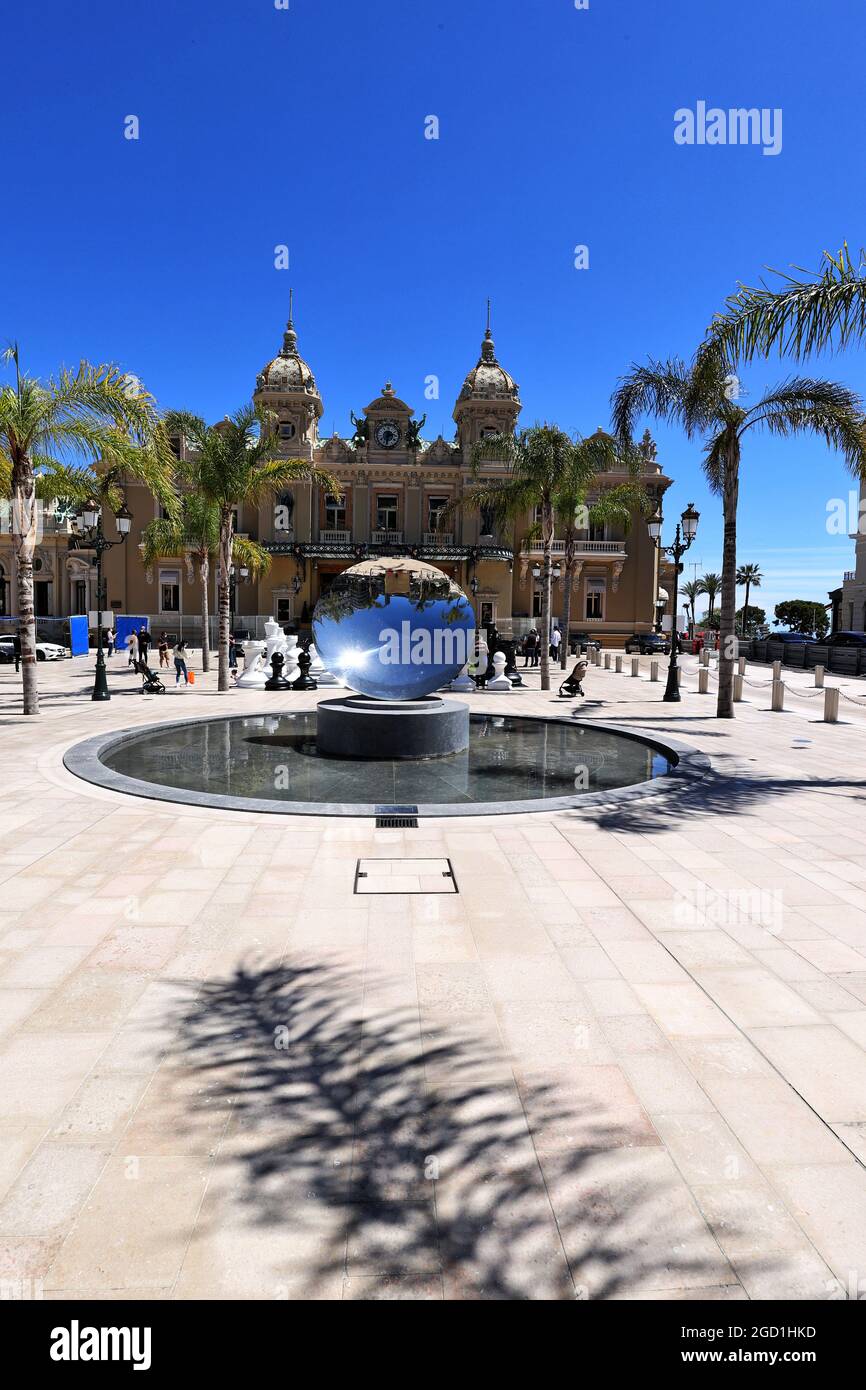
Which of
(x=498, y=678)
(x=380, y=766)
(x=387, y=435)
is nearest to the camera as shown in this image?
(x=380, y=766)

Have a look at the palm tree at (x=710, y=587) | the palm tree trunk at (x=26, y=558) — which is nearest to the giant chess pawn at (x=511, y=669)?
the palm tree trunk at (x=26, y=558)

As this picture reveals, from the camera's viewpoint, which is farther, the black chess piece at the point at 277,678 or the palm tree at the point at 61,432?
the black chess piece at the point at 277,678

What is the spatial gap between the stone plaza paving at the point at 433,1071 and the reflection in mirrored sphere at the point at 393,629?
534cm

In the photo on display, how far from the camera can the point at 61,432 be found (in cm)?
1496

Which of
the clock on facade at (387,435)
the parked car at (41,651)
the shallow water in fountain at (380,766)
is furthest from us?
the clock on facade at (387,435)

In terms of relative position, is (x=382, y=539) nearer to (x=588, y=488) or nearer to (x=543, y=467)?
(x=588, y=488)

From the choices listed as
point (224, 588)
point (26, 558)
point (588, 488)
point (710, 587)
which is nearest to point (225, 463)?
point (224, 588)

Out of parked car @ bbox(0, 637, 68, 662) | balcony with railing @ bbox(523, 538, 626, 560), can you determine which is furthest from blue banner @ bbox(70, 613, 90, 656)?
balcony with railing @ bbox(523, 538, 626, 560)

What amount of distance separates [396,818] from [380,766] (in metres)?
3.22

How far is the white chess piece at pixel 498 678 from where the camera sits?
72.6 feet

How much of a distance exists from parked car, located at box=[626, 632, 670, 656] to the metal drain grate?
3734 cm

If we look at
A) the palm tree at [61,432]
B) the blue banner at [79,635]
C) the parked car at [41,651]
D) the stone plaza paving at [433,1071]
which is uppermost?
the palm tree at [61,432]

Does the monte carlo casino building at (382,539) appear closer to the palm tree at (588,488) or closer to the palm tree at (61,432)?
the palm tree at (588,488)
